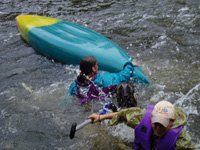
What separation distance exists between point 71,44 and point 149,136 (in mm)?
2753

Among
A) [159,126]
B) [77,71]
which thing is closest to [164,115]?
[159,126]

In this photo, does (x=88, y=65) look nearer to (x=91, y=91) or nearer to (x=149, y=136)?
(x=91, y=91)

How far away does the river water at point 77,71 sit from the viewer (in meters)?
2.88

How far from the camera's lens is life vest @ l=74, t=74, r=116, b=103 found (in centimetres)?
305

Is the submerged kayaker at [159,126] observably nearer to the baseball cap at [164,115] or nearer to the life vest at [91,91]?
the baseball cap at [164,115]

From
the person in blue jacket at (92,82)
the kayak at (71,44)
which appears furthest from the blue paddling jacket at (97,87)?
the kayak at (71,44)

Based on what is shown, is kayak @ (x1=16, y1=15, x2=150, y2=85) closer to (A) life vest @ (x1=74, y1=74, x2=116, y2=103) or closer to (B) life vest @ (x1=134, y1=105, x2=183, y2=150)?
(A) life vest @ (x1=74, y1=74, x2=116, y2=103)

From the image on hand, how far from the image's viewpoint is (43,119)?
10.3 feet

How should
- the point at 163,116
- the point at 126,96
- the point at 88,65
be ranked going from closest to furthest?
the point at 163,116
the point at 126,96
the point at 88,65

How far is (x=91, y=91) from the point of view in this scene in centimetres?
309

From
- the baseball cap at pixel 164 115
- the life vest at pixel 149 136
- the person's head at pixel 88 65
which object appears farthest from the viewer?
the person's head at pixel 88 65

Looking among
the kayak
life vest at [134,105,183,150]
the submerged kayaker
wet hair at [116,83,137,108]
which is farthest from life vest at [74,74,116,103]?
life vest at [134,105,183,150]

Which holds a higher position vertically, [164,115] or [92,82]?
[164,115]

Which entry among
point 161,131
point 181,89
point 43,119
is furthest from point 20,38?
point 161,131
